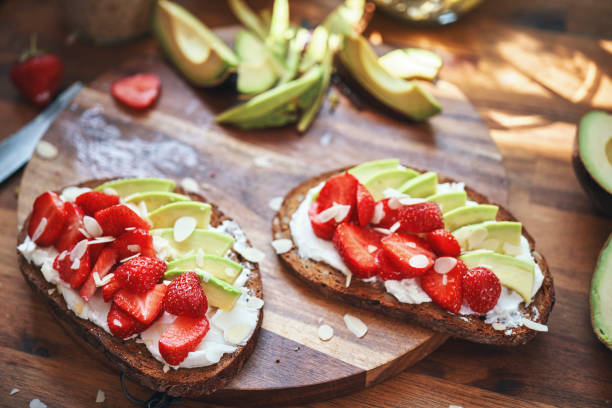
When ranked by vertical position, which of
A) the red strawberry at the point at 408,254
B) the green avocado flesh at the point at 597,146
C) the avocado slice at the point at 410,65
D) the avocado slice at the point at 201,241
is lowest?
the avocado slice at the point at 201,241

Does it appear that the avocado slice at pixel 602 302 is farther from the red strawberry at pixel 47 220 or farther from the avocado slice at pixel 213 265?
the red strawberry at pixel 47 220

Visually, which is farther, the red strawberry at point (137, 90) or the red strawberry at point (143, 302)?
the red strawberry at point (137, 90)

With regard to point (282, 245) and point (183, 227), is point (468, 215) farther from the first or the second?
point (183, 227)

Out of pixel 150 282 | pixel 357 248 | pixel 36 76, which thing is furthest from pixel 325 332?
pixel 36 76

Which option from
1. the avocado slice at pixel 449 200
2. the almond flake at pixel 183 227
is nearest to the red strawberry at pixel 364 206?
the avocado slice at pixel 449 200

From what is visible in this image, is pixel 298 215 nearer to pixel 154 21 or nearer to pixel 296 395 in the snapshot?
pixel 296 395

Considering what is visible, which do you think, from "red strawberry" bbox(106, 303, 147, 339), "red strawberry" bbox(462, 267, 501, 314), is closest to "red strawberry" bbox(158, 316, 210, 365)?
"red strawberry" bbox(106, 303, 147, 339)

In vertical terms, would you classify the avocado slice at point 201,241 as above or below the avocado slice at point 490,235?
below
